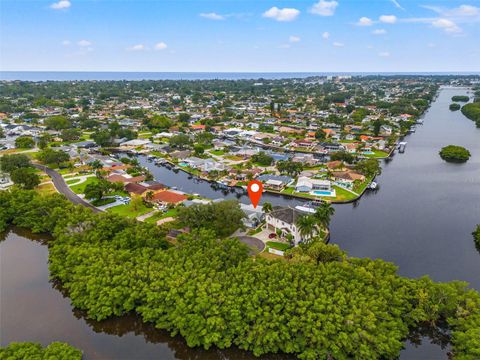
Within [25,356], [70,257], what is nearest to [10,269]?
[70,257]

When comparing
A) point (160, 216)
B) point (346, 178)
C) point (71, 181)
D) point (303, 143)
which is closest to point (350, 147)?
point (303, 143)

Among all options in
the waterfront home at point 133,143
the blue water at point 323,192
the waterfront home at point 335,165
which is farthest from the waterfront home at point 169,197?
the waterfront home at point 133,143

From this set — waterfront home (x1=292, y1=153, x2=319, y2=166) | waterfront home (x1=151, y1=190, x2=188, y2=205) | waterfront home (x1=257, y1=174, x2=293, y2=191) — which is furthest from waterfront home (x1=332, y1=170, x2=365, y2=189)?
waterfront home (x1=151, y1=190, x2=188, y2=205)

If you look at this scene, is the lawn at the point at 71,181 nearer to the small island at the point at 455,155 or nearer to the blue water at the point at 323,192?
the blue water at the point at 323,192

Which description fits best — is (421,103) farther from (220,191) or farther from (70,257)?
(70,257)

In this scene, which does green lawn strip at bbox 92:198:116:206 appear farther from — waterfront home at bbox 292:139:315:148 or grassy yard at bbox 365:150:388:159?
grassy yard at bbox 365:150:388:159

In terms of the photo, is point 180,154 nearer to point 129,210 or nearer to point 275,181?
point 275,181
